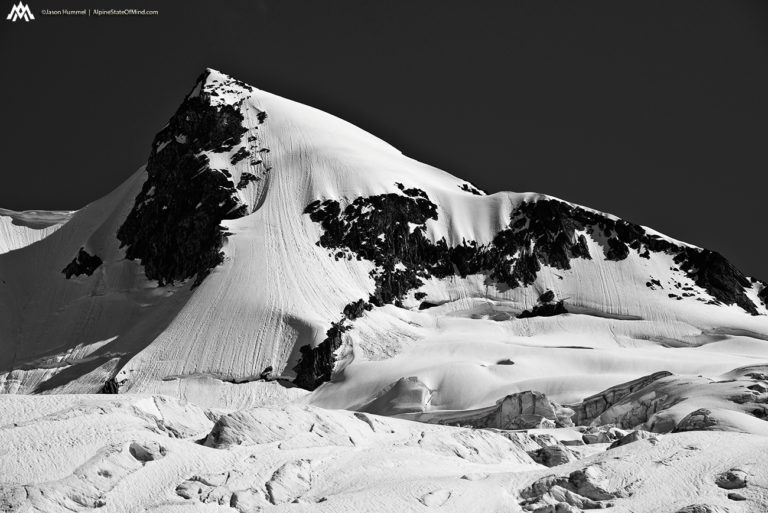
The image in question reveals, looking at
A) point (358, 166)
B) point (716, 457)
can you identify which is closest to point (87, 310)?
point (358, 166)

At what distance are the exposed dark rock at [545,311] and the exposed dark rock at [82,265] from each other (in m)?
66.9

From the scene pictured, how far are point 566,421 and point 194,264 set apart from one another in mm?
83152

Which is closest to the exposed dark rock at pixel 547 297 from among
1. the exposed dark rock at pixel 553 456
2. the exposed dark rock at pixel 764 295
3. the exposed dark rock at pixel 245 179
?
the exposed dark rock at pixel 764 295

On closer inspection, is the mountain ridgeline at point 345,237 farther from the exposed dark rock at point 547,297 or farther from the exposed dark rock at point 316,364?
the exposed dark rock at point 316,364

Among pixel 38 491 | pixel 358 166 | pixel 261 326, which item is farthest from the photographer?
pixel 358 166

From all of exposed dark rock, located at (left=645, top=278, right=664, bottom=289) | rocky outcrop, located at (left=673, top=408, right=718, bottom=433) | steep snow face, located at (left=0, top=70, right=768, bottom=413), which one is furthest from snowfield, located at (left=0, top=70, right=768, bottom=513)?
steep snow face, located at (left=0, top=70, right=768, bottom=413)

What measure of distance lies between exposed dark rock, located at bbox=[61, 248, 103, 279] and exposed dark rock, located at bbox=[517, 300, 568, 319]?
66851mm

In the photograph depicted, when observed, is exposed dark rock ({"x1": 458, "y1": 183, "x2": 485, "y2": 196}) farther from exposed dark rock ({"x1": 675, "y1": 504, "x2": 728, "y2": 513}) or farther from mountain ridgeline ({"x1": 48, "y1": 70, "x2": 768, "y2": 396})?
exposed dark rock ({"x1": 675, "y1": 504, "x2": 728, "y2": 513})

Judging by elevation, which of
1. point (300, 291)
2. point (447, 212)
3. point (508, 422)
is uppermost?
point (447, 212)

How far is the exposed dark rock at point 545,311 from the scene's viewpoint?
163 metres

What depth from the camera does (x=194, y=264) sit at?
164m

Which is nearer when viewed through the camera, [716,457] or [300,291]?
[716,457]

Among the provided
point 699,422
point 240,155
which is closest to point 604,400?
point 699,422

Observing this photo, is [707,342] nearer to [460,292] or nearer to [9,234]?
[460,292]
